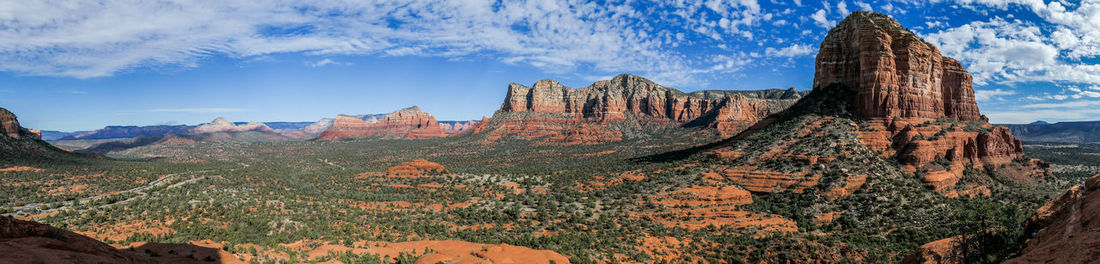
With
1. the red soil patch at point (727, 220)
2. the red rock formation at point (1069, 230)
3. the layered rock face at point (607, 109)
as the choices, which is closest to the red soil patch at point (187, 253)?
the red rock formation at point (1069, 230)

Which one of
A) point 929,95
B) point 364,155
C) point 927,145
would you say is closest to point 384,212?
point 927,145

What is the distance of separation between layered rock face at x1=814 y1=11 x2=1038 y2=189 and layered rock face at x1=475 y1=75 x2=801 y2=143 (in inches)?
2715

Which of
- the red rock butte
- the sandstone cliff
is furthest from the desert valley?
the red rock butte

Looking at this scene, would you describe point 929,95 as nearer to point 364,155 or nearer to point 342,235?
point 342,235

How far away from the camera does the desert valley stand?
1847 centimetres

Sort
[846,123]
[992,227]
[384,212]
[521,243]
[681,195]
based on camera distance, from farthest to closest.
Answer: [846,123] → [681,195] → [384,212] → [521,243] → [992,227]

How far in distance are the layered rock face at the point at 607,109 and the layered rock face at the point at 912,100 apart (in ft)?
226

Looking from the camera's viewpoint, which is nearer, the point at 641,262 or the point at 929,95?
the point at 641,262

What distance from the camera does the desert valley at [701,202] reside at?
727 inches

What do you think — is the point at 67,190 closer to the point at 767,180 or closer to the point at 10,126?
the point at 10,126

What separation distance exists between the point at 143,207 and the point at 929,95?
77.3 metres

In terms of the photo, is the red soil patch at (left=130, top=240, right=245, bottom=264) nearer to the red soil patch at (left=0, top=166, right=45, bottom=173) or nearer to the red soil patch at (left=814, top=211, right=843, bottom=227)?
the red soil patch at (left=814, top=211, right=843, bottom=227)

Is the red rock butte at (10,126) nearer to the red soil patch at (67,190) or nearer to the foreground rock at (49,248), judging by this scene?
the red soil patch at (67,190)

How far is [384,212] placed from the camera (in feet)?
126
